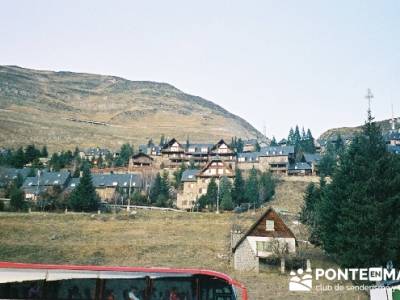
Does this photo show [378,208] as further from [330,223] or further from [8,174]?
[8,174]

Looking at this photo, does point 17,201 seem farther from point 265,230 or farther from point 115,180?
point 265,230

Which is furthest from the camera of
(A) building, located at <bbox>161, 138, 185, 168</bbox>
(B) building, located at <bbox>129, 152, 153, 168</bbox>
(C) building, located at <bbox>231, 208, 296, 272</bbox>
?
(A) building, located at <bbox>161, 138, 185, 168</bbox>

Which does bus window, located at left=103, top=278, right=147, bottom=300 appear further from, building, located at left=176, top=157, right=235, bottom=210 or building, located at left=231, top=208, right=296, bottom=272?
building, located at left=176, top=157, right=235, bottom=210

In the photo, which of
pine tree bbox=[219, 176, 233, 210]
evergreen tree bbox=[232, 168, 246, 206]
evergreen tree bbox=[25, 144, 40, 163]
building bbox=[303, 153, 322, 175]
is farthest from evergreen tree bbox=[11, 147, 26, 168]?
building bbox=[303, 153, 322, 175]

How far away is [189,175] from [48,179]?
102 ft

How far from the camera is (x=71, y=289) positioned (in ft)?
55.9

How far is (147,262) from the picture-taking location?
43812 mm

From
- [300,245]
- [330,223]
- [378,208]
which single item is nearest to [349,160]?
[330,223]

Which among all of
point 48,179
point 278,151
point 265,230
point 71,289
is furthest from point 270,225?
point 278,151

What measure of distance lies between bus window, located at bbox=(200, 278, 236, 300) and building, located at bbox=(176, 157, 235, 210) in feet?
239

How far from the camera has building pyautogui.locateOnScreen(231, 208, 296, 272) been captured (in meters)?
44.8

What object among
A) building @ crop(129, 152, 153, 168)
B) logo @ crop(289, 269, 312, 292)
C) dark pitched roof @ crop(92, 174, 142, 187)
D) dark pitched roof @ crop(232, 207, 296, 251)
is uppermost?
building @ crop(129, 152, 153, 168)

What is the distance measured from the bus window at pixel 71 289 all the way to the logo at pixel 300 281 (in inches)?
804

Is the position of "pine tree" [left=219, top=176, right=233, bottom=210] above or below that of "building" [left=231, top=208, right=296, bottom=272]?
above
